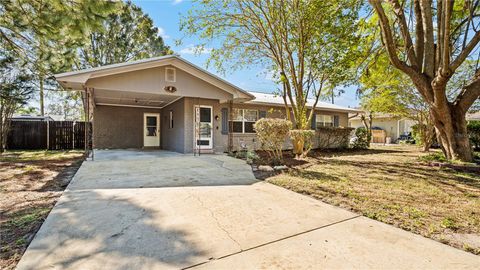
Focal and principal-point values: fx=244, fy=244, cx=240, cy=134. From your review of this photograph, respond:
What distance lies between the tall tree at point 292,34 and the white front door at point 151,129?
6.57m

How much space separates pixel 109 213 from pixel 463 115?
11.5 metres

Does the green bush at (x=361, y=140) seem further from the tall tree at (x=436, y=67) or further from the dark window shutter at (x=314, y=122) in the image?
the tall tree at (x=436, y=67)

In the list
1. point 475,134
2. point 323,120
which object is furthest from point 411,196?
point 475,134

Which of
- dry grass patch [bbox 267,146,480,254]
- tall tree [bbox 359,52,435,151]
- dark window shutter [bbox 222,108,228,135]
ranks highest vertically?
tall tree [bbox 359,52,435,151]

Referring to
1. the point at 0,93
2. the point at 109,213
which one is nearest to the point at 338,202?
the point at 109,213

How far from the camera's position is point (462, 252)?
2.63 m

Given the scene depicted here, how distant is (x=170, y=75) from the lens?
10.6 metres

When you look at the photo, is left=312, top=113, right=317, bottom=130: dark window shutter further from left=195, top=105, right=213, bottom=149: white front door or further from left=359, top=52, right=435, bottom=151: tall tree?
left=195, top=105, right=213, bottom=149: white front door

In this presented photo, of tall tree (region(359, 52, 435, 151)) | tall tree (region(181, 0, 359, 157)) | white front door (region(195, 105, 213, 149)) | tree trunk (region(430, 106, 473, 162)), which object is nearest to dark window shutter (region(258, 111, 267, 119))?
tall tree (region(181, 0, 359, 157))

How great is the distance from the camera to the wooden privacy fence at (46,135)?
48.4ft

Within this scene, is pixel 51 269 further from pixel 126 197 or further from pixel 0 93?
pixel 0 93

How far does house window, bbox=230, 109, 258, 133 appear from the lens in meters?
14.1

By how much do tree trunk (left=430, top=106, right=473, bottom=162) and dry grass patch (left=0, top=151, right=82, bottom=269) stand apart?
37.4ft

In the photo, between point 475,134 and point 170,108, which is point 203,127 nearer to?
point 170,108
